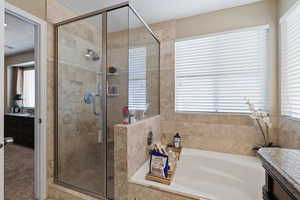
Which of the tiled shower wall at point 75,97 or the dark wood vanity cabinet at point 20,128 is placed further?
the dark wood vanity cabinet at point 20,128

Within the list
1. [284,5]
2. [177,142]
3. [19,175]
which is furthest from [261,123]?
[19,175]

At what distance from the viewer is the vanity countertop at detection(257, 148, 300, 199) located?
0.42 m

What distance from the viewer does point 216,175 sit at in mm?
1741

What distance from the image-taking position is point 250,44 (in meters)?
1.88

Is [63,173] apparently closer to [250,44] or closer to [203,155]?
[203,155]

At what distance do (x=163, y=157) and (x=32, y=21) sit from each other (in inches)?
80.9

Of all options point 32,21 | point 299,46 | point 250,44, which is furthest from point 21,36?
point 299,46

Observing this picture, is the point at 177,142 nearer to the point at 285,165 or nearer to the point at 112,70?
the point at 112,70

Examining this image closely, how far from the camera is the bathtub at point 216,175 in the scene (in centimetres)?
137

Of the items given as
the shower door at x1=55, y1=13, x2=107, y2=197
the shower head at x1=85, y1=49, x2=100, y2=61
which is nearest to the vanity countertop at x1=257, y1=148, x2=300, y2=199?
the shower door at x1=55, y1=13, x2=107, y2=197

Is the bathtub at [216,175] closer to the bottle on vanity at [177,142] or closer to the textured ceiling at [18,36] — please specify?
the bottle on vanity at [177,142]

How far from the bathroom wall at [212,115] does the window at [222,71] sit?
9 centimetres

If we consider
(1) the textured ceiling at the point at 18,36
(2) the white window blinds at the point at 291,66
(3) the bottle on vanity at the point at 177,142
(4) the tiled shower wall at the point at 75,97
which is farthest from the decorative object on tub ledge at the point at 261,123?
(1) the textured ceiling at the point at 18,36

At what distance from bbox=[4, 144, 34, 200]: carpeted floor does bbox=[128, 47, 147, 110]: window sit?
1649 mm
